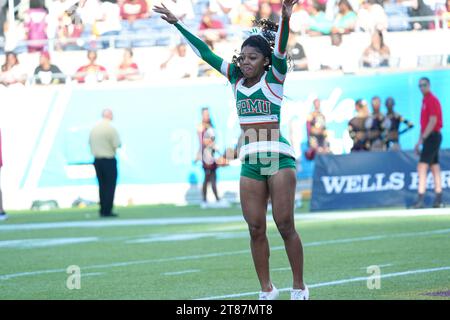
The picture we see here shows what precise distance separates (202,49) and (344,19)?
1604 centimetres

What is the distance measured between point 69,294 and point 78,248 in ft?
15.0

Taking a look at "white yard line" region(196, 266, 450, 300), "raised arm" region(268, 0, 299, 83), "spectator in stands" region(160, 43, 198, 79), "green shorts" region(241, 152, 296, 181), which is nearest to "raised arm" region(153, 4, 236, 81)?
"raised arm" region(268, 0, 299, 83)

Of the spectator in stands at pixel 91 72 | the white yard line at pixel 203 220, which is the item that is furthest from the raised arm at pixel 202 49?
the spectator in stands at pixel 91 72

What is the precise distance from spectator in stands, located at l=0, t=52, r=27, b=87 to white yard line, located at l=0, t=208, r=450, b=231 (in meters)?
7.26

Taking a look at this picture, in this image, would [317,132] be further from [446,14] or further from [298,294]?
[298,294]

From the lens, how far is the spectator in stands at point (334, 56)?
23284 mm

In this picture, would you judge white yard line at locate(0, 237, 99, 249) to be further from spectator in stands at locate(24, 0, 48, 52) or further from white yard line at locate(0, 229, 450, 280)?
spectator in stands at locate(24, 0, 48, 52)

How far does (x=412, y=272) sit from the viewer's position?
959 centimetres

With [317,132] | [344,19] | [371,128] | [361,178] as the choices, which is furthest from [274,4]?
[361,178]

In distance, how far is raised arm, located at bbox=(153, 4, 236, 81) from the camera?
26.5ft

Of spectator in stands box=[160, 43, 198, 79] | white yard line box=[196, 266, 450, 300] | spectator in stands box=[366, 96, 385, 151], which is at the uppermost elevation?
spectator in stands box=[160, 43, 198, 79]

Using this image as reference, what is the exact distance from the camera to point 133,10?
26125 millimetres
